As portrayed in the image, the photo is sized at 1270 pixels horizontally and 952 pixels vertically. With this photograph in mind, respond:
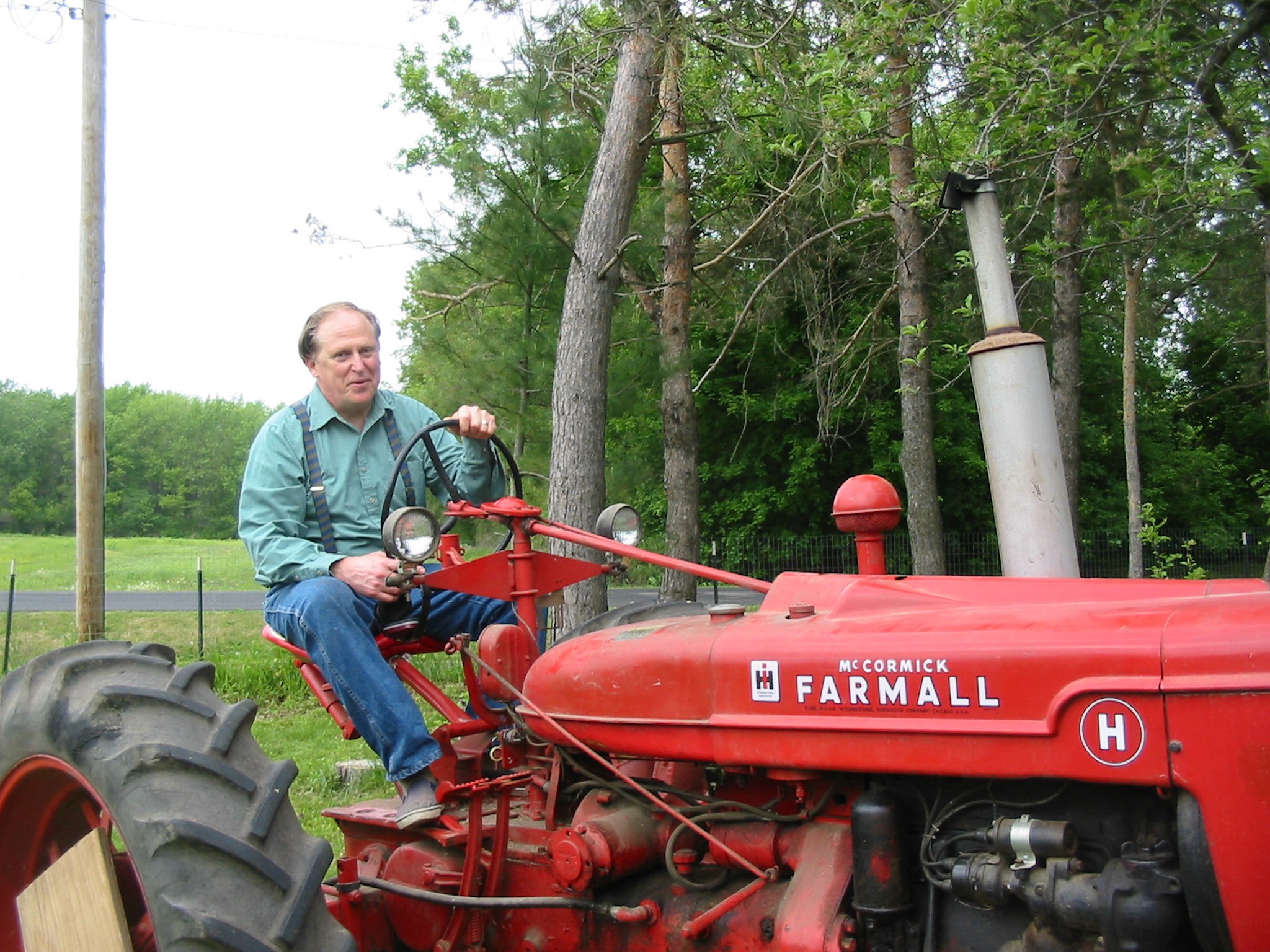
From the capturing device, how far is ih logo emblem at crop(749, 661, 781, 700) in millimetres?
2305

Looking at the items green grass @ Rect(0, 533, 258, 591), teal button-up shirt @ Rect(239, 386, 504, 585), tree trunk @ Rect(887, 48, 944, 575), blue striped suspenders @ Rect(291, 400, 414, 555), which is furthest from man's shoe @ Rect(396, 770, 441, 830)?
green grass @ Rect(0, 533, 258, 591)

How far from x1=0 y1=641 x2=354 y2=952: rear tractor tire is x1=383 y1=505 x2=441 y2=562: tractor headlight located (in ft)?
1.68

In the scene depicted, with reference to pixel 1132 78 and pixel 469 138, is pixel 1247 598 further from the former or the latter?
pixel 469 138

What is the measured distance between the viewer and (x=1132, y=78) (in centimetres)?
756

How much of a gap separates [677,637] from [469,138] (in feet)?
30.0

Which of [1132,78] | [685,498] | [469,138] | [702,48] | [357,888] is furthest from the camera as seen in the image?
[685,498]

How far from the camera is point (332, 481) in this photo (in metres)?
3.48

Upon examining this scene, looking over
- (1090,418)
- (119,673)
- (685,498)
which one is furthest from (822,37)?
(1090,418)

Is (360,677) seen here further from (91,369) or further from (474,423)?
(91,369)

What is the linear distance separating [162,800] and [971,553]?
1832 cm

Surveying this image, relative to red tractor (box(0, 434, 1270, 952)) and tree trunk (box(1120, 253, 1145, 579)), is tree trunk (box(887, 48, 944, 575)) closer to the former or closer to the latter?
tree trunk (box(1120, 253, 1145, 579))

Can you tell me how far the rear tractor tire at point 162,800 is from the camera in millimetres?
2338

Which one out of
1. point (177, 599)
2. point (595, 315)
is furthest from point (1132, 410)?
point (177, 599)

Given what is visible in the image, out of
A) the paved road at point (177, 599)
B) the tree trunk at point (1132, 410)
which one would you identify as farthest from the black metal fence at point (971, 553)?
the tree trunk at point (1132, 410)
